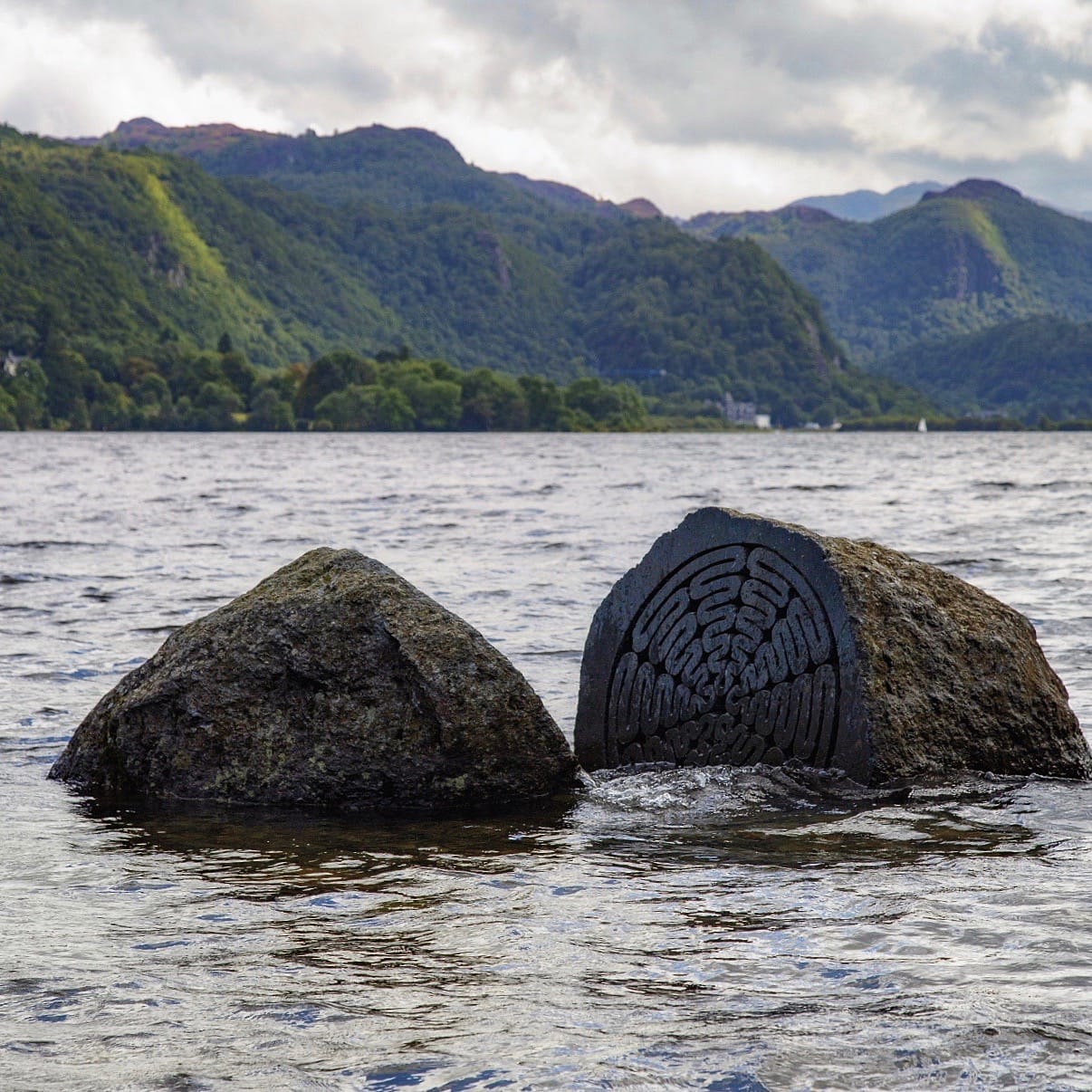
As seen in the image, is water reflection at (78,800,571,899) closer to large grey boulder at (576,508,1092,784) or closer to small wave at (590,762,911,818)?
small wave at (590,762,911,818)

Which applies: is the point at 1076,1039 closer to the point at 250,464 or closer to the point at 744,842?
the point at 744,842

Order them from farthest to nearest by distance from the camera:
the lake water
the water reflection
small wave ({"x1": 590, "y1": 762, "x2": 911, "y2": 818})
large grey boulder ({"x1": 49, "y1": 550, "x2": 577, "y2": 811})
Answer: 1. large grey boulder ({"x1": 49, "y1": 550, "x2": 577, "y2": 811})
2. small wave ({"x1": 590, "y1": 762, "x2": 911, "y2": 818})
3. the water reflection
4. the lake water

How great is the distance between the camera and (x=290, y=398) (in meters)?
178

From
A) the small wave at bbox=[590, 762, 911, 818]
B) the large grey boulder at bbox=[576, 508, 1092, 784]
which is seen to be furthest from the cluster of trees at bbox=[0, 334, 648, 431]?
the small wave at bbox=[590, 762, 911, 818]

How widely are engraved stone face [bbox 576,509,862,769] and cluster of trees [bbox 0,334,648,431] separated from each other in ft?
536

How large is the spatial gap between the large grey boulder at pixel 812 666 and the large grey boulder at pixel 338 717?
76cm

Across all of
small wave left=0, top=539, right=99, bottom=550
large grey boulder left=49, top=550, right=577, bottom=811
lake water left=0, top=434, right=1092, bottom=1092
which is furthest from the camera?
small wave left=0, top=539, right=99, bottom=550

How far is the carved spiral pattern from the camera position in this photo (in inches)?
316

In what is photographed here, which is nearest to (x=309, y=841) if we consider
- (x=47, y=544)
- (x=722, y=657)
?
(x=722, y=657)

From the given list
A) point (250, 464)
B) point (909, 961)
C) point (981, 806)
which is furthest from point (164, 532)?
point (250, 464)

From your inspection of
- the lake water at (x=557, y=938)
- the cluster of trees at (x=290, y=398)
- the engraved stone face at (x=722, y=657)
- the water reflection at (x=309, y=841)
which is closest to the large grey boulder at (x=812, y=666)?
the engraved stone face at (x=722, y=657)

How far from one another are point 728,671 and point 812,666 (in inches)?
19.6

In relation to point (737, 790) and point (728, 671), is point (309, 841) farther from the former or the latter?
point (728, 671)

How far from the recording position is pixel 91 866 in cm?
645
